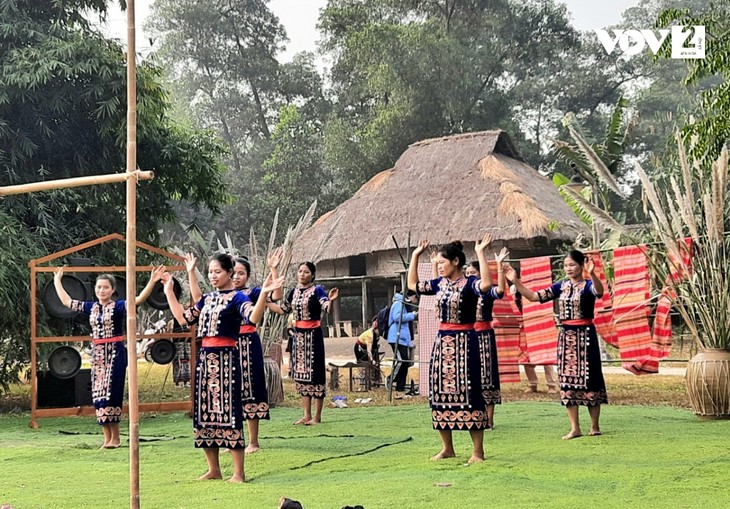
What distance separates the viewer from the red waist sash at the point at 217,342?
18.1 feet

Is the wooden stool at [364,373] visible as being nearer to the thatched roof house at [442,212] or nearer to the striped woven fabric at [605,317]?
the striped woven fabric at [605,317]

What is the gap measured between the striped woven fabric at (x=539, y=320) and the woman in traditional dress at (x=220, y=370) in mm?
5012

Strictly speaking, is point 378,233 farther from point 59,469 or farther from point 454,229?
point 59,469

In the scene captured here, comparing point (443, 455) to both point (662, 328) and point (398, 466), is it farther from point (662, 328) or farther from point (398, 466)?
point (662, 328)

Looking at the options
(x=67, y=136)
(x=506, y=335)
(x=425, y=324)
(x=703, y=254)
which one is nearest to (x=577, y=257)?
(x=703, y=254)

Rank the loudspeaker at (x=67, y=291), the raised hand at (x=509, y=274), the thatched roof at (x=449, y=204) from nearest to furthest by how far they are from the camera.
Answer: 1. the raised hand at (x=509, y=274)
2. the loudspeaker at (x=67, y=291)
3. the thatched roof at (x=449, y=204)

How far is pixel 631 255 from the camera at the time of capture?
8.81m

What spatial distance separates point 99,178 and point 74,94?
25.4ft

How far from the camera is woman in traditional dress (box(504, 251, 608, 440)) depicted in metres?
7.18

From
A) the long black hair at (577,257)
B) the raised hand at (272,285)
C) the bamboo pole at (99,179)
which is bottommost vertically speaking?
the raised hand at (272,285)

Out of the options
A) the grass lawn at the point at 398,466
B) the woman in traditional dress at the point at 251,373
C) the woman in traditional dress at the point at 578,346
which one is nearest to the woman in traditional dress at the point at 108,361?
the grass lawn at the point at 398,466

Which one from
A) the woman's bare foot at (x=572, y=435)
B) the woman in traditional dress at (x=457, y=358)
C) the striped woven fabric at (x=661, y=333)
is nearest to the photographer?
the woman in traditional dress at (x=457, y=358)

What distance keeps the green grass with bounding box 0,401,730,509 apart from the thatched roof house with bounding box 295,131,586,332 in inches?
368

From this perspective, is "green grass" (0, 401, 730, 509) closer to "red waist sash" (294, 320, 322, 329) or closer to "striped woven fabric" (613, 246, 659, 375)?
"striped woven fabric" (613, 246, 659, 375)
